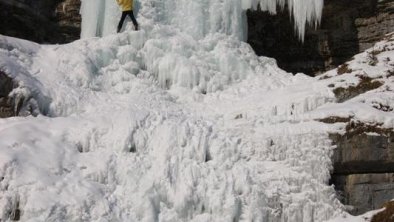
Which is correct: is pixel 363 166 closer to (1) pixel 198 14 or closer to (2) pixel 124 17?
(1) pixel 198 14

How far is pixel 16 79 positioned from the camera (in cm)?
1227

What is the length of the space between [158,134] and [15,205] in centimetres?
347

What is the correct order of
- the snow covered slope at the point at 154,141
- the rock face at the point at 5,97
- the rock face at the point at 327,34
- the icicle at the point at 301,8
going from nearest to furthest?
1. the snow covered slope at the point at 154,141
2. the rock face at the point at 5,97
3. the icicle at the point at 301,8
4. the rock face at the point at 327,34

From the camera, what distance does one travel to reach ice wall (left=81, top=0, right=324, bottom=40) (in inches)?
671

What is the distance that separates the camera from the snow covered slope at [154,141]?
1035 cm

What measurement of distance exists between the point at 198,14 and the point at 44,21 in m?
5.24

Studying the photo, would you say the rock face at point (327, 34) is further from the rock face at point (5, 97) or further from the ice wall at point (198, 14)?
the rock face at point (5, 97)

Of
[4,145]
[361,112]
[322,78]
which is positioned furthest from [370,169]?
[4,145]

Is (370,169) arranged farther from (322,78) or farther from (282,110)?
(322,78)

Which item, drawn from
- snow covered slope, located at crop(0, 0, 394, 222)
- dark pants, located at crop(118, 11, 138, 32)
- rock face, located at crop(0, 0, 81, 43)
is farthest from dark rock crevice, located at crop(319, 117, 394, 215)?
rock face, located at crop(0, 0, 81, 43)

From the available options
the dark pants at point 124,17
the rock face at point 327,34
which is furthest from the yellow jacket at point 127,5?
the rock face at point 327,34

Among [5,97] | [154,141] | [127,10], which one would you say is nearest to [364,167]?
[154,141]

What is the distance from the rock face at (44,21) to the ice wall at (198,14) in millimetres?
1742

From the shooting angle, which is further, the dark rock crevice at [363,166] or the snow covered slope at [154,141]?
the dark rock crevice at [363,166]
